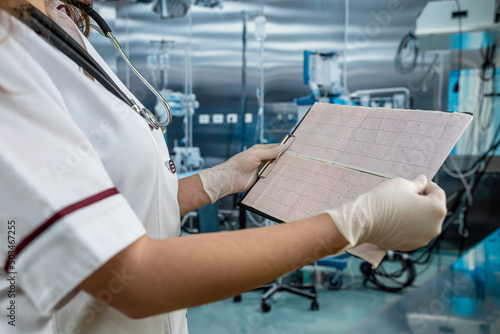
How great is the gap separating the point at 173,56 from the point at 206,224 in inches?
78.6

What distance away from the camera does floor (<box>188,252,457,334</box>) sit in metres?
2.55

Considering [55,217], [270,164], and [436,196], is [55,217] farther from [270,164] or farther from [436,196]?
[270,164]

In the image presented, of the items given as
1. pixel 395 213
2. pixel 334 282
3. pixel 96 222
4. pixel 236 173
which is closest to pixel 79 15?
pixel 236 173

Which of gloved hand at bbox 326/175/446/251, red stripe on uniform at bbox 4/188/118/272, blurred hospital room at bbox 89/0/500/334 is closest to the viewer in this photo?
red stripe on uniform at bbox 4/188/118/272

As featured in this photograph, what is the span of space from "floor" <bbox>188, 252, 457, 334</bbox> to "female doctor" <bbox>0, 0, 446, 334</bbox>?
195cm

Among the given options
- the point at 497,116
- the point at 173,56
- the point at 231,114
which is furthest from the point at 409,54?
the point at 173,56

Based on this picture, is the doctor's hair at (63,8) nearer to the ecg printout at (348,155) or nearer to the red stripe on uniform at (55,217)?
the red stripe on uniform at (55,217)

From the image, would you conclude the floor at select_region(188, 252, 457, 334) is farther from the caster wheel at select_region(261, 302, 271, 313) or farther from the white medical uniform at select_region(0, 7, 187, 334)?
the white medical uniform at select_region(0, 7, 187, 334)

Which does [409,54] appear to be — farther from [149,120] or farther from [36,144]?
[36,144]

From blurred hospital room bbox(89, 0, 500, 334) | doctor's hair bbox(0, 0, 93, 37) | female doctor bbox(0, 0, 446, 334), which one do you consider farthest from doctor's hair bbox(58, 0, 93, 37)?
blurred hospital room bbox(89, 0, 500, 334)

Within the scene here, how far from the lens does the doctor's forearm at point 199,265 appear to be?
1.90 feet

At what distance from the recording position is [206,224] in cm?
346

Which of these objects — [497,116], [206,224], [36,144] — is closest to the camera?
[36,144]

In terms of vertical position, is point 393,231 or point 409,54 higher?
point 409,54
